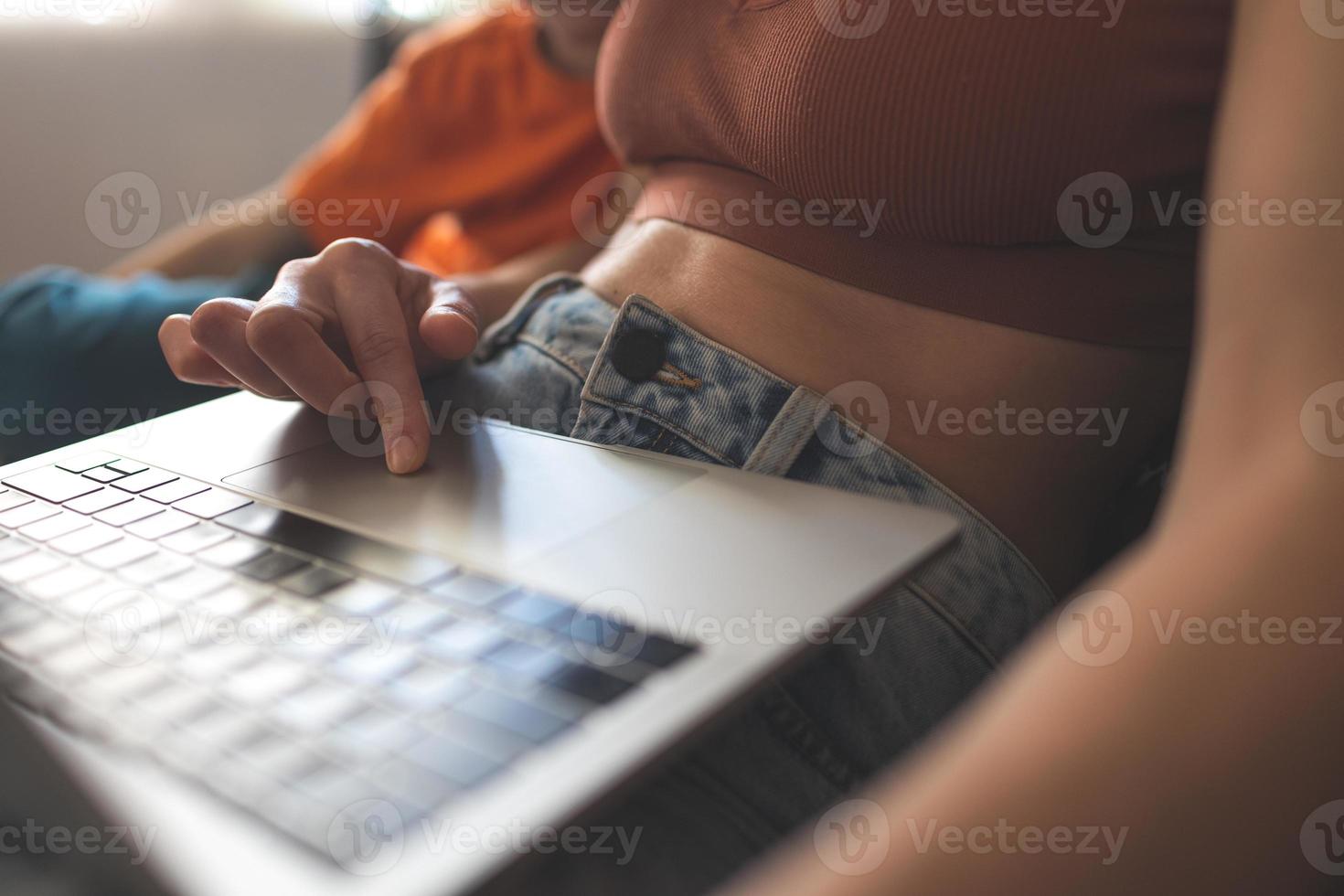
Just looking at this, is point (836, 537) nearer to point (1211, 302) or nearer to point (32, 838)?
point (1211, 302)

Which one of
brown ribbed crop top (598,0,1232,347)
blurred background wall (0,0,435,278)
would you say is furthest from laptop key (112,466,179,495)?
blurred background wall (0,0,435,278)

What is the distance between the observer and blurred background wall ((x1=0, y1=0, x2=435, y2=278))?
1515 mm

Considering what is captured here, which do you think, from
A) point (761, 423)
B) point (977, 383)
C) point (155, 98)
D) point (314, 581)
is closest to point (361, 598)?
point (314, 581)

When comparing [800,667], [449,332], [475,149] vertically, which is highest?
[475,149]

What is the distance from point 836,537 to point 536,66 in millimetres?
→ 824

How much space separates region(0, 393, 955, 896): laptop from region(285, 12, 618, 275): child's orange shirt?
64 cm

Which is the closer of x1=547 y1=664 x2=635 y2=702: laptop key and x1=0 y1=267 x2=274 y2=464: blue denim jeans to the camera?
x1=547 y1=664 x2=635 y2=702: laptop key

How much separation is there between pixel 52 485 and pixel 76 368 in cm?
31

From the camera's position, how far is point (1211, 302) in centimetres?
40

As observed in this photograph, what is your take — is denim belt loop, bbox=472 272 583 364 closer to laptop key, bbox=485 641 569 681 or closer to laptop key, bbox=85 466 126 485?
laptop key, bbox=85 466 126 485

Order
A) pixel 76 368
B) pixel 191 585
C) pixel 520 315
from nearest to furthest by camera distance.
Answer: pixel 191 585 → pixel 520 315 → pixel 76 368

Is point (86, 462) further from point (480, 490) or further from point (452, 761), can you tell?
point (452, 761)

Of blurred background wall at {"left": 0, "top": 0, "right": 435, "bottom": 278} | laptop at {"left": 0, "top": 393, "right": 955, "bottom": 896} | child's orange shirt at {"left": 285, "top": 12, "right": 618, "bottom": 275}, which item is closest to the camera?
laptop at {"left": 0, "top": 393, "right": 955, "bottom": 896}

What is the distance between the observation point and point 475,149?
3.52 feet
